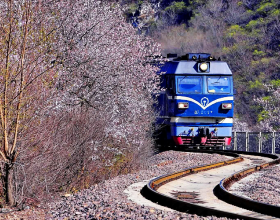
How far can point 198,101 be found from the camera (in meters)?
20.9

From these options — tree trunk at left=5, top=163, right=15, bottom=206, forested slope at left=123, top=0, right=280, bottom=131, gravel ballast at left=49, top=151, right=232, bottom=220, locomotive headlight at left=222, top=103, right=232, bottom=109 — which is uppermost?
forested slope at left=123, top=0, right=280, bottom=131

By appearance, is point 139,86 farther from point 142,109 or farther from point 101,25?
point 101,25

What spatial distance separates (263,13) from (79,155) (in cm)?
5915

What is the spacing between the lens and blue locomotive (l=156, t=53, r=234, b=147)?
2072 cm

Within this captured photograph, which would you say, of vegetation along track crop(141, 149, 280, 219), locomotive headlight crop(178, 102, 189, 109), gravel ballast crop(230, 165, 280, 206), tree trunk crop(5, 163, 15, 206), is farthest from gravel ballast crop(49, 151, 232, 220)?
locomotive headlight crop(178, 102, 189, 109)

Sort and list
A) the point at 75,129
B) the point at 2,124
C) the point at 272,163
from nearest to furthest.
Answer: the point at 2,124
the point at 75,129
the point at 272,163

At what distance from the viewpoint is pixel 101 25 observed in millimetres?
18250

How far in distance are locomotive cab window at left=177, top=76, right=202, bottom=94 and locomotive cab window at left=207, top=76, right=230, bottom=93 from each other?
41 cm

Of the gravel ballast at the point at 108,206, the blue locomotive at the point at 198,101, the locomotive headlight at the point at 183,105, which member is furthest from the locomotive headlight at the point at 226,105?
the gravel ballast at the point at 108,206

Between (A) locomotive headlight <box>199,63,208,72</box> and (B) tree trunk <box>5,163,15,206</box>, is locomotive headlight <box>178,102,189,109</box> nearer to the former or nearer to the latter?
(A) locomotive headlight <box>199,63,208,72</box>

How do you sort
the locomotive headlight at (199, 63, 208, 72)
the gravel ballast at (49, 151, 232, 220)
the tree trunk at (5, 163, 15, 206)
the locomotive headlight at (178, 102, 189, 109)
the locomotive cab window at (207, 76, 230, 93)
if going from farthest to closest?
the locomotive cab window at (207, 76, 230, 93) < the locomotive headlight at (199, 63, 208, 72) < the locomotive headlight at (178, 102, 189, 109) < the tree trunk at (5, 163, 15, 206) < the gravel ballast at (49, 151, 232, 220)

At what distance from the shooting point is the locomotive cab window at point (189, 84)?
20766 mm

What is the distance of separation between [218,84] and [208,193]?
1028 centimetres

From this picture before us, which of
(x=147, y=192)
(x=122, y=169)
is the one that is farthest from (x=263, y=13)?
(x=147, y=192)
